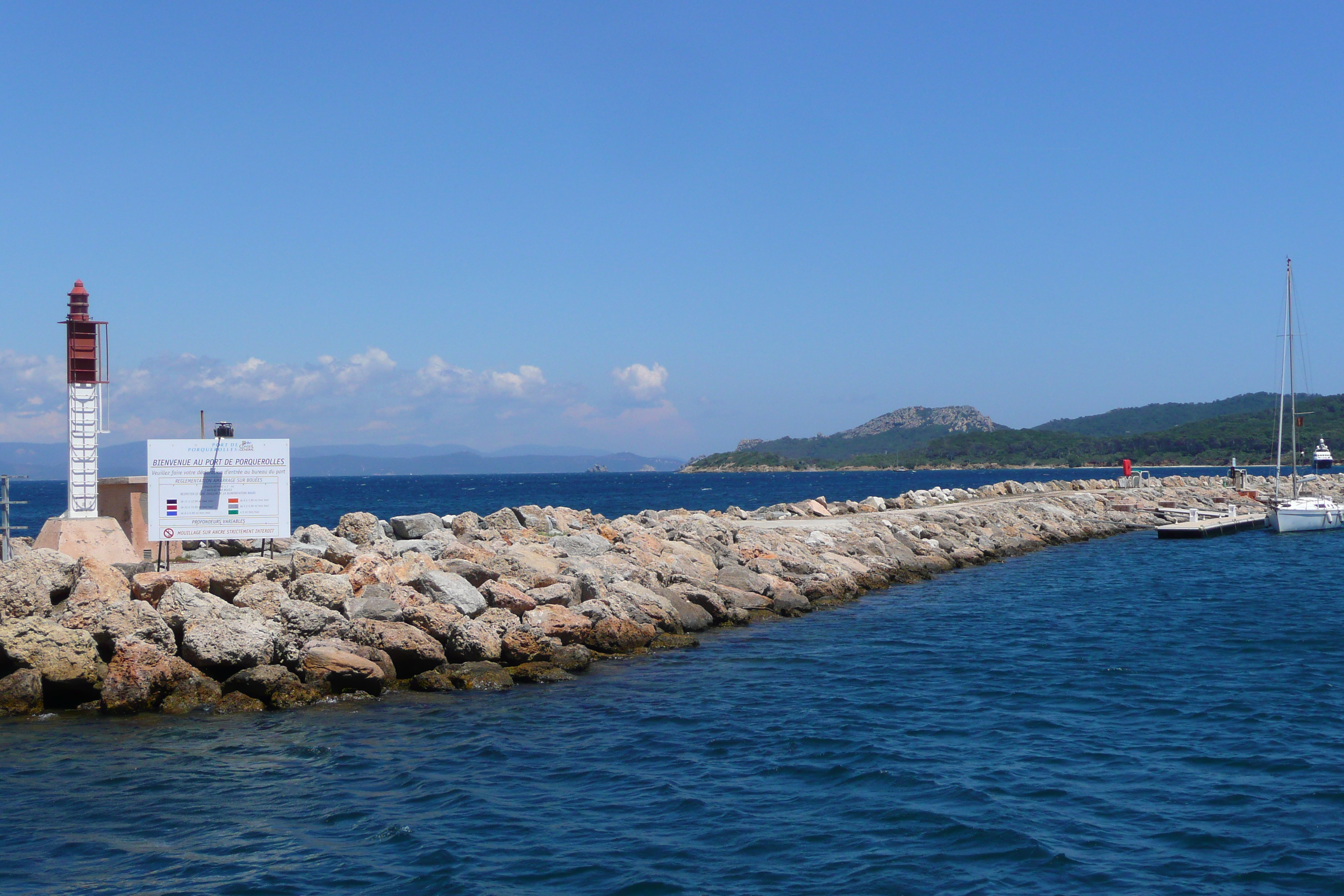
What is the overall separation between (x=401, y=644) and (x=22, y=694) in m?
4.55

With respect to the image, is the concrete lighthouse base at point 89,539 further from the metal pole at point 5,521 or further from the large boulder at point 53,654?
the large boulder at point 53,654

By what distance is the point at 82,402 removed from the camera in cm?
1692

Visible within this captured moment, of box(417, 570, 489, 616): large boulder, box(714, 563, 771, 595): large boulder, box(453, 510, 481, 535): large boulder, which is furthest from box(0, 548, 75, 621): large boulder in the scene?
box(714, 563, 771, 595): large boulder

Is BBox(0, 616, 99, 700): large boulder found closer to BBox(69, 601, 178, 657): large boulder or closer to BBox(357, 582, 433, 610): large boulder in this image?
BBox(69, 601, 178, 657): large boulder

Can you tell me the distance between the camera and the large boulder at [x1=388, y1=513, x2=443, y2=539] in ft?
76.0

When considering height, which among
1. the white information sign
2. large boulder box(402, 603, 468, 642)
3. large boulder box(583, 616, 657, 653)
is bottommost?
large boulder box(583, 616, 657, 653)

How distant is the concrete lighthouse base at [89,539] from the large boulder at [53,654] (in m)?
3.55

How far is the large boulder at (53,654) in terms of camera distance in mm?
12273

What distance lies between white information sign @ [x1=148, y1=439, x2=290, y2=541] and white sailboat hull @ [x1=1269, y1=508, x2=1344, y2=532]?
3869cm

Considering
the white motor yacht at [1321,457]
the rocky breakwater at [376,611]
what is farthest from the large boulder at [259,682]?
the white motor yacht at [1321,457]

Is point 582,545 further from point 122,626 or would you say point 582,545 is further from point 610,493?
point 610,493

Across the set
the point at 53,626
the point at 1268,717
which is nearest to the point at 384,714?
the point at 53,626

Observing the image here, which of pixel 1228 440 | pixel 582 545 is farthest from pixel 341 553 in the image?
pixel 1228 440

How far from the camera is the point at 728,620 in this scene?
1898 cm
